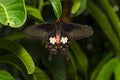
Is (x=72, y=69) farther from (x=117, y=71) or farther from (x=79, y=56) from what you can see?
(x=117, y=71)

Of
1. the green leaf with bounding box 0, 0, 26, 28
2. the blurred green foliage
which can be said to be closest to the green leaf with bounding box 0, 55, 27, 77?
the blurred green foliage

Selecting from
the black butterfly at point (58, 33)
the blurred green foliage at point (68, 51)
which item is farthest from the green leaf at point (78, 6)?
the black butterfly at point (58, 33)

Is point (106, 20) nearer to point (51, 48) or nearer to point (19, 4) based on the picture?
point (51, 48)

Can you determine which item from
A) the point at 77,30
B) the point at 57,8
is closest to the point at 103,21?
the point at 77,30

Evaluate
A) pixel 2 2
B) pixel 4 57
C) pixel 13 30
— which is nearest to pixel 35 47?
pixel 13 30

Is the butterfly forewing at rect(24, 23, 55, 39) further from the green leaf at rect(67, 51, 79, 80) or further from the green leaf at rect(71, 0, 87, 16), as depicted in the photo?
the green leaf at rect(67, 51, 79, 80)

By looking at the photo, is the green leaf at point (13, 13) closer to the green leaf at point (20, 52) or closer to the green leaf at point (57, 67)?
the green leaf at point (20, 52)

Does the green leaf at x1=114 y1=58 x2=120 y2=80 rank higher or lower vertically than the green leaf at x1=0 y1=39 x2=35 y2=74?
lower

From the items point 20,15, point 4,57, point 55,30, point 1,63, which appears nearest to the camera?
point 20,15
